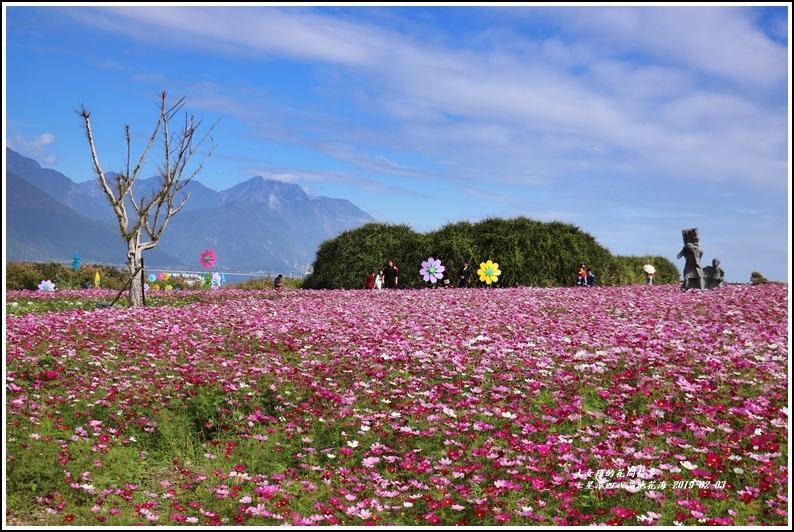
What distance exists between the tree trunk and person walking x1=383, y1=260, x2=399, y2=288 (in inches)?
368

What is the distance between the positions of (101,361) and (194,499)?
4.61 meters

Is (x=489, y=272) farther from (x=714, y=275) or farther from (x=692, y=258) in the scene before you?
(x=714, y=275)

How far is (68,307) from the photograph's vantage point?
19.9 m

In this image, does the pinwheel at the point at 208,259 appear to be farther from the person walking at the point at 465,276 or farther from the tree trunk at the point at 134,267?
the person walking at the point at 465,276

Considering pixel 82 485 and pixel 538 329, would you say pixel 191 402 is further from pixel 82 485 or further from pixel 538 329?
pixel 538 329

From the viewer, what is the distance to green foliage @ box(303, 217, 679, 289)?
81.3 feet

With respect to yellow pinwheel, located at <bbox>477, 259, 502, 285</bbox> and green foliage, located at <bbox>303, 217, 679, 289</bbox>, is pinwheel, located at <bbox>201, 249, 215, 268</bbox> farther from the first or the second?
yellow pinwheel, located at <bbox>477, 259, 502, 285</bbox>

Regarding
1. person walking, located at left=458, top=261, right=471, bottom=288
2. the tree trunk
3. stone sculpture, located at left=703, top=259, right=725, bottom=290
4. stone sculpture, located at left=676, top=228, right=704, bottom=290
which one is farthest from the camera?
Answer: person walking, located at left=458, top=261, right=471, bottom=288

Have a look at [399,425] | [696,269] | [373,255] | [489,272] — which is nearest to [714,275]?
[696,269]

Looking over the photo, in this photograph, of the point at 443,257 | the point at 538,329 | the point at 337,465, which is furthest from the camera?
the point at 443,257

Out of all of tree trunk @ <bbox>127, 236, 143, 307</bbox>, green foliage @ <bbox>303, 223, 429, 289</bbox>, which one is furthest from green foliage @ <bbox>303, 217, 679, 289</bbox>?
tree trunk @ <bbox>127, 236, 143, 307</bbox>

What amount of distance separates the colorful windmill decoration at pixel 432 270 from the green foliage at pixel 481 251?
1.37 ft

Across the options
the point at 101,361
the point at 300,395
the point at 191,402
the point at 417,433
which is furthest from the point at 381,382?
the point at 101,361

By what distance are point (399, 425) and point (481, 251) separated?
1831 cm
